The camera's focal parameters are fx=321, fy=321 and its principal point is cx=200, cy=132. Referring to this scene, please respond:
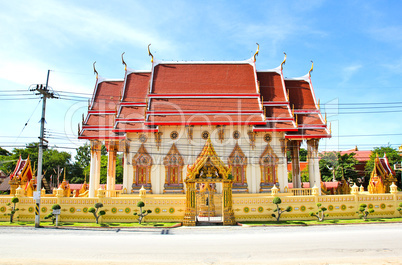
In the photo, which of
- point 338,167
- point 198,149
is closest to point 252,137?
point 198,149

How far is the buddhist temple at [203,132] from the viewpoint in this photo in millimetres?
23766

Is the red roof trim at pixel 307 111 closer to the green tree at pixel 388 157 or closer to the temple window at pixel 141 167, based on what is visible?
the temple window at pixel 141 167

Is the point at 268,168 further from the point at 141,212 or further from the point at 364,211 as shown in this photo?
the point at 141,212

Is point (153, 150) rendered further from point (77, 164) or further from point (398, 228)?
point (77, 164)

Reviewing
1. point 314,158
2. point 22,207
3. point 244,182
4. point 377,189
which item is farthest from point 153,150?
point 377,189

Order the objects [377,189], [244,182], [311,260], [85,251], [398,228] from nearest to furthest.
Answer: [311,260], [85,251], [398,228], [244,182], [377,189]

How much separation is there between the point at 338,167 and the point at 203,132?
2537cm

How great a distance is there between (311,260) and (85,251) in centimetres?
696

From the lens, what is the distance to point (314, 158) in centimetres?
2438

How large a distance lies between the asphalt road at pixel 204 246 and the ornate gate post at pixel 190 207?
1.22 meters

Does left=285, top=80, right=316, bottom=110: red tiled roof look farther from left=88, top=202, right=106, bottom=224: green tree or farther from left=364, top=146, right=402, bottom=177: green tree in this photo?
left=364, top=146, right=402, bottom=177: green tree

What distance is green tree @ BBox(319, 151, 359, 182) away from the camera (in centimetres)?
4162

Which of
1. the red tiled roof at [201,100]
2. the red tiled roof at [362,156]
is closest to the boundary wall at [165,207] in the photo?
the red tiled roof at [201,100]

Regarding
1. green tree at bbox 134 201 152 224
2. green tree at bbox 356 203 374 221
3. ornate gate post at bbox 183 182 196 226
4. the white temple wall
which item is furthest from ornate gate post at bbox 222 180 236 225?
green tree at bbox 356 203 374 221
